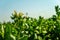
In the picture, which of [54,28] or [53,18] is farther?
[53,18]

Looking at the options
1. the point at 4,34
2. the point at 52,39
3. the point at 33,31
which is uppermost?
the point at 4,34

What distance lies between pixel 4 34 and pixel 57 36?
7.65ft

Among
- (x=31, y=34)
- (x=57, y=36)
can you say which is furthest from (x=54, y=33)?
(x=31, y=34)

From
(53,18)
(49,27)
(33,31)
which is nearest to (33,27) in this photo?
(33,31)

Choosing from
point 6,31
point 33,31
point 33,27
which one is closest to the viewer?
point 6,31

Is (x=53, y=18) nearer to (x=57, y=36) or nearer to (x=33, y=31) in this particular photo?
(x=57, y=36)

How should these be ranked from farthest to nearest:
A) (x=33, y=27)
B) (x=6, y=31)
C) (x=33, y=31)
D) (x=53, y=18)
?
1. (x=53, y=18)
2. (x=33, y=27)
3. (x=33, y=31)
4. (x=6, y=31)

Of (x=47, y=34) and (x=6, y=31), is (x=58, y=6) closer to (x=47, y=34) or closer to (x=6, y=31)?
(x=47, y=34)

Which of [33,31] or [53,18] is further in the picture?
[53,18]

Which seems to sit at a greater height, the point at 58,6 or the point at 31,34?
the point at 58,6

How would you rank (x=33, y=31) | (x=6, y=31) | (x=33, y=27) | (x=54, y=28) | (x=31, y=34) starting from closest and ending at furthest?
1. (x=6, y=31)
2. (x=31, y=34)
3. (x=33, y=31)
4. (x=33, y=27)
5. (x=54, y=28)

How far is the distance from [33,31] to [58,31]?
0.65 m

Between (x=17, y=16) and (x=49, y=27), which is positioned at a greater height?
(x=17, y=16)

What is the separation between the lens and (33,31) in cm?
381
